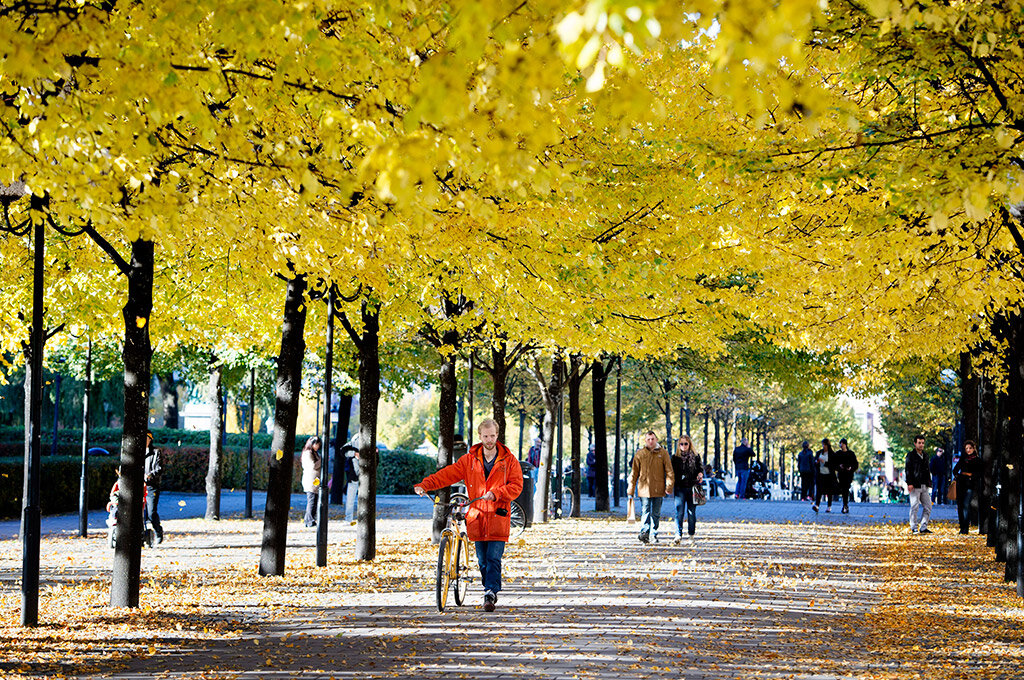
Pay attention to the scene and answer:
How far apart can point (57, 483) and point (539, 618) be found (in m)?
17.7

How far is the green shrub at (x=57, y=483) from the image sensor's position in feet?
75.0

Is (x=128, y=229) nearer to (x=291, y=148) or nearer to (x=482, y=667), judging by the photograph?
(x=291, y=148)

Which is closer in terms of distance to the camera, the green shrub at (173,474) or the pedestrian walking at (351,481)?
the green shrub at (173,474)

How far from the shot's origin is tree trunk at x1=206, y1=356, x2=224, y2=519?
77.3 feet

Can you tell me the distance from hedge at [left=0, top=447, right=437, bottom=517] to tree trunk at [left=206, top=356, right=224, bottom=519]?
109 centimetres

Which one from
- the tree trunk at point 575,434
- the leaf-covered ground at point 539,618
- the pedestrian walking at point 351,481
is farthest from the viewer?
the tree trunk at point 575,434

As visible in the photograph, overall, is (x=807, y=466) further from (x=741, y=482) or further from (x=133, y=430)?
(x=133, y=430)

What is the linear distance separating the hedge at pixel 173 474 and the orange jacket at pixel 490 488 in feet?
39.1

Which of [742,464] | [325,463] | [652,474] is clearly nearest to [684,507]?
[652,474]

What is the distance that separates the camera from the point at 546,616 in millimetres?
10000

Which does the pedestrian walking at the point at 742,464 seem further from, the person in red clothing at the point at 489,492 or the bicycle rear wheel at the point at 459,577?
the person in red clothing at the point at 489,492

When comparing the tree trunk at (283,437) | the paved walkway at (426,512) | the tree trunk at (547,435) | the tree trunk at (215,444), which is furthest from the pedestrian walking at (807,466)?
the tree trunk at (283,437)

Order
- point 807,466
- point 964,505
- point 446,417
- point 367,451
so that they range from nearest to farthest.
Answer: point 367,451, point 446,417, point 964,505, point 807,466

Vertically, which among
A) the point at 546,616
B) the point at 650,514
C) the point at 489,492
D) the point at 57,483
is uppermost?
the point at 489,492
